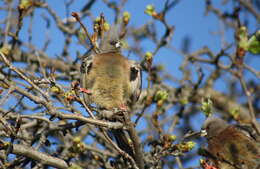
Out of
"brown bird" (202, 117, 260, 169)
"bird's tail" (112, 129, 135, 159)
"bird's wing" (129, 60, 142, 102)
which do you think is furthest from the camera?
"bird's wing" (129, 60, 142, 102)

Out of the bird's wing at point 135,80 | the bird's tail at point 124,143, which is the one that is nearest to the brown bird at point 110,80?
the bird's wing at point 135,80

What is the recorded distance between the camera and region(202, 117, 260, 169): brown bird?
426cm

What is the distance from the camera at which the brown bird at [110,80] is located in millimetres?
4355

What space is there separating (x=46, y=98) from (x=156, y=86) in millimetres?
3396

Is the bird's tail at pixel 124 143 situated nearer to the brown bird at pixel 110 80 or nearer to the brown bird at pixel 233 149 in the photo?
the brown bird at pixel 110 80

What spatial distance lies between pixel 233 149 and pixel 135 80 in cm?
141

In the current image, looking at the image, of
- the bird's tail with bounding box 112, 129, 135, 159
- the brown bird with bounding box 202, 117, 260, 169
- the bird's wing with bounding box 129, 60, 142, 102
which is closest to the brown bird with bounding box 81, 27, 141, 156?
the bird's wing with bounding box 129, 60, 142, 102

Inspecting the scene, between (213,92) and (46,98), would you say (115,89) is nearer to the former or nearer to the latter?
(46,98)

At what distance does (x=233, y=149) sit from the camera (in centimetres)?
447

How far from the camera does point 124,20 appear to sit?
15.4 ft

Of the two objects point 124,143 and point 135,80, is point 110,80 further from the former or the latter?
point 124,143

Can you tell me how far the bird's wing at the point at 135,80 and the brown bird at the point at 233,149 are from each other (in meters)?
1.04

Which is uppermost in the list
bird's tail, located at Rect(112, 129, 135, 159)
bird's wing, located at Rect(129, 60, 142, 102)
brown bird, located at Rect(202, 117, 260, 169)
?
bird's wing, located at Rect(129, 60, 142, 102)

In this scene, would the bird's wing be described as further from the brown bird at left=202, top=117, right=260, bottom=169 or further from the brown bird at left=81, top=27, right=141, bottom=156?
the brown bird at left=202, top=117, right=260, bottom=169
